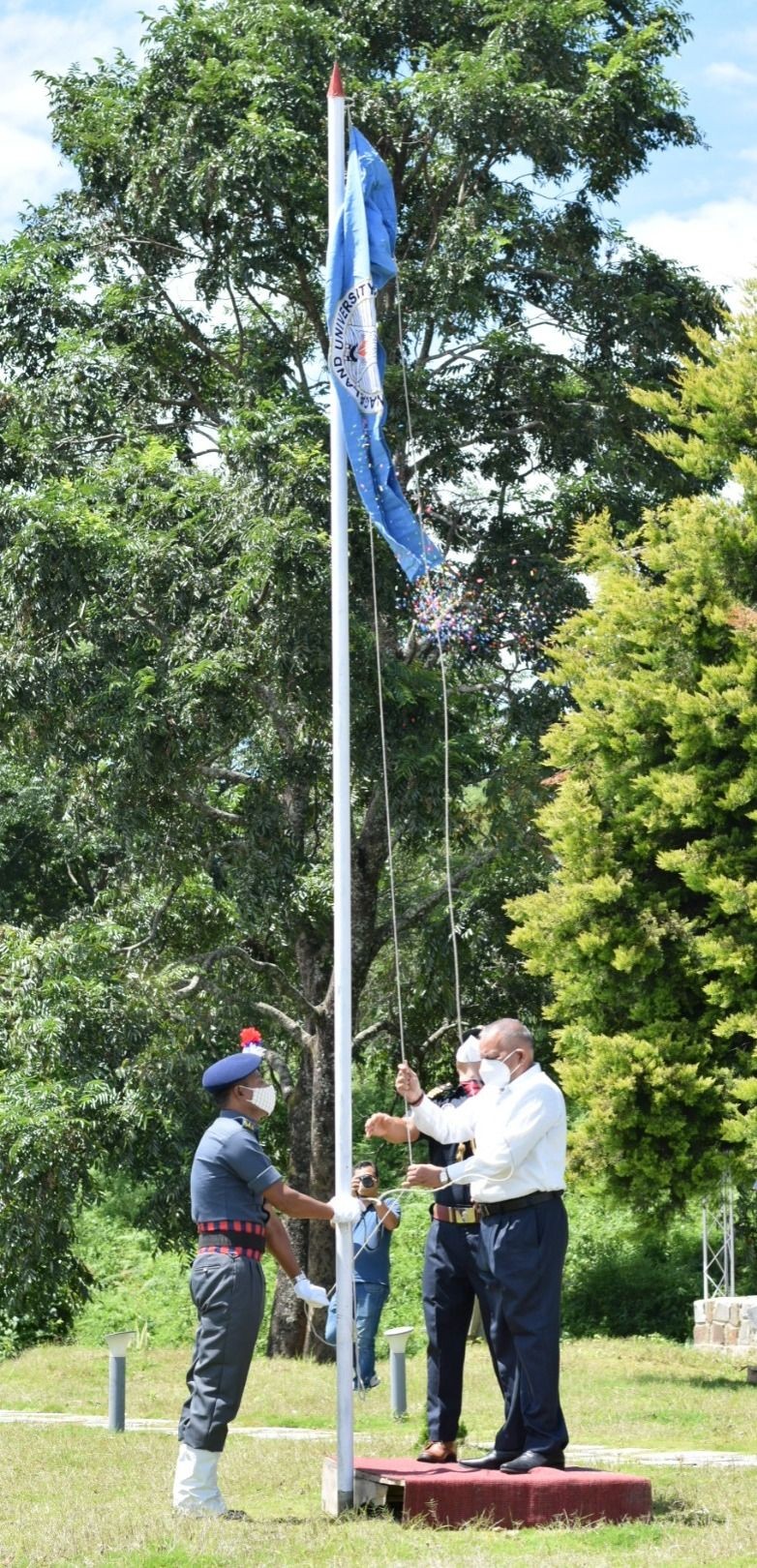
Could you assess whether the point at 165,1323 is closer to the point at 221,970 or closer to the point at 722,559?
the point at 221,970

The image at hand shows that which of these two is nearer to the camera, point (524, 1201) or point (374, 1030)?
point (524, 1201)

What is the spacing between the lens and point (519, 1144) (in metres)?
7.48

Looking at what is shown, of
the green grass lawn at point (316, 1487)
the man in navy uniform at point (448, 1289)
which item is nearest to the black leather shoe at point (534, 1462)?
the green grass lawn at point (316, 1487)

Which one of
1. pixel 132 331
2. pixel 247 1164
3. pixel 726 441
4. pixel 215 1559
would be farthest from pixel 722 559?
pixel 215 1559

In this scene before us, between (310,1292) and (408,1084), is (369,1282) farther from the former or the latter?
(408,1084)

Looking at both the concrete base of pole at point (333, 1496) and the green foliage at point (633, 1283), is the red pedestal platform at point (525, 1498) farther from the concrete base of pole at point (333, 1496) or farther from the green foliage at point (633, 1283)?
the green foliage at point (633, 1283)

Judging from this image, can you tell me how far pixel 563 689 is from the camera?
1791cm

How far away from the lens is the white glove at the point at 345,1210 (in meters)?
7.47

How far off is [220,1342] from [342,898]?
191 centimetres

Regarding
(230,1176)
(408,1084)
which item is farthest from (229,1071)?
(408,1084)

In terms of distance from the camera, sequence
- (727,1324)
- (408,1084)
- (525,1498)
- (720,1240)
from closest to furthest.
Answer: (525,1498)
(408,1084)
(727,1324)
(720,1240)

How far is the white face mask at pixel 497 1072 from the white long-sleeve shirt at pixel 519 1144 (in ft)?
0.12

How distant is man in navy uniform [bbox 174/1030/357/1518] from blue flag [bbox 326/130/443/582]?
250 cm

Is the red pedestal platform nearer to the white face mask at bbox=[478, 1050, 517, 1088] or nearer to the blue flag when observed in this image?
the white face mask at bbox=[478, 1050, 517, 1088]
